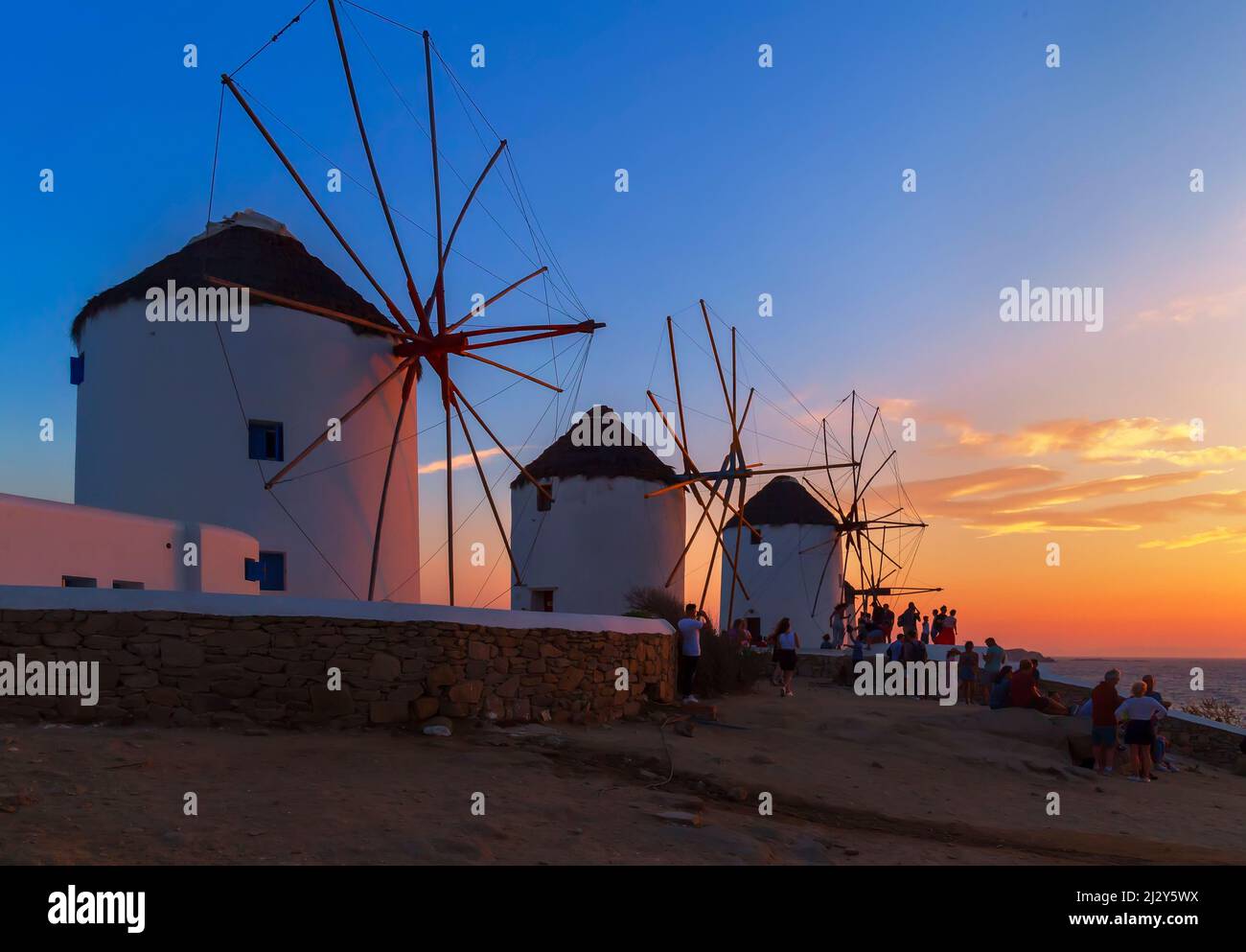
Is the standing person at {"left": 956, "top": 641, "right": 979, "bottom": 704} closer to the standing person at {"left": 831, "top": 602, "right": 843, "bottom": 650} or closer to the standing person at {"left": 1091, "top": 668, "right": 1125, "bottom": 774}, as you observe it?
the standing person at {"left": 1091, "top": 668, "right": 1125, "bottom": 774}

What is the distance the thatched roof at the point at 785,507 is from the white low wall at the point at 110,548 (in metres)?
26.5

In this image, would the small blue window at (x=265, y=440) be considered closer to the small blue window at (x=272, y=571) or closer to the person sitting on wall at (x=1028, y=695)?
the small blue window at (x=272, y=571)

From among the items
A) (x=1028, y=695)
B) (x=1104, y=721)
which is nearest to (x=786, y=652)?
(x=1028, y=695)

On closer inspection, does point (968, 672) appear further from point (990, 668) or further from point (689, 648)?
point (689, 648)

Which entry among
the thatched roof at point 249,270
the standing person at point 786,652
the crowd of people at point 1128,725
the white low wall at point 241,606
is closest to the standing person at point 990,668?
the standing person at point 786,652

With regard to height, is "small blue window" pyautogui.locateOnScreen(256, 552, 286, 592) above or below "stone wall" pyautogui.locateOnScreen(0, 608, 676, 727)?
above

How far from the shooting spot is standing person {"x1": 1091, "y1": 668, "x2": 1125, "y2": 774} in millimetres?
13008

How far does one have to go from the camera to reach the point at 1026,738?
14.1m

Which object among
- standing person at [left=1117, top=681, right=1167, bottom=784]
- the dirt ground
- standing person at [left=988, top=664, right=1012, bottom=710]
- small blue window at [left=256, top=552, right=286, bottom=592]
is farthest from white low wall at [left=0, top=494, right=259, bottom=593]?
standing person at [left=1117, top=681, right=1167, bottom=784]

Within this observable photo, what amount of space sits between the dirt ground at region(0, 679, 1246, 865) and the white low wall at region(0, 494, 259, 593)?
8.70ft

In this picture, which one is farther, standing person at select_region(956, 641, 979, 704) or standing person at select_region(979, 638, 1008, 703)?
standing person at select_region(979, 638, 1008, 703)

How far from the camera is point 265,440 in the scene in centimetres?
1556

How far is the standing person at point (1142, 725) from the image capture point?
1303 centimetres

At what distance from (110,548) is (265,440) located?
3713mm
